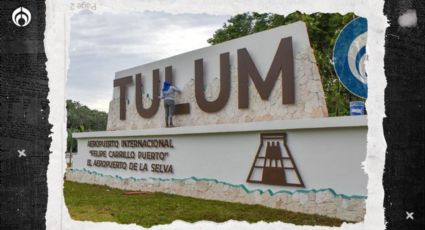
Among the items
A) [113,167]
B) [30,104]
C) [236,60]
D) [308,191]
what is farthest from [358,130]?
[113,167]

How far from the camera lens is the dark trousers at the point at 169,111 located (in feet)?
22.9

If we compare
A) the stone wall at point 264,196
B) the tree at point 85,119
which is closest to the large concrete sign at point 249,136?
the stone wall at point 264,196

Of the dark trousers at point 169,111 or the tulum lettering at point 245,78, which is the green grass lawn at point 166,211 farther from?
the tulum lettering at point 245,78

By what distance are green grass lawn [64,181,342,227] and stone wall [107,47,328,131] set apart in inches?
44.8

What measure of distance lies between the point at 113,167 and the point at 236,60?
319 centimetres

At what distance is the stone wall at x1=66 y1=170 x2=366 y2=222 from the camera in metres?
4.23

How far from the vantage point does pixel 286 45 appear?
5.25 meters

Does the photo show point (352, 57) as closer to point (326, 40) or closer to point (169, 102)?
point (169, 102)

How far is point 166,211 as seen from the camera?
16.6 feet

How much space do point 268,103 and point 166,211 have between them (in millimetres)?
1789

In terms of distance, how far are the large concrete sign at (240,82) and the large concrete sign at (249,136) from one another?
1 centimetres

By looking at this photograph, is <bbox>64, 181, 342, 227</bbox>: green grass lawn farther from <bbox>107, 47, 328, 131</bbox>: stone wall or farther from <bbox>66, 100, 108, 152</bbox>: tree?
<bbox>66, 100, 108, 152</bbox>: tree

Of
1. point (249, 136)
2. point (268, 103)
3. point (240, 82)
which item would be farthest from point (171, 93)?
point (249, 136)

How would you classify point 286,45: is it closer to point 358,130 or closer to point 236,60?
point 236,60
